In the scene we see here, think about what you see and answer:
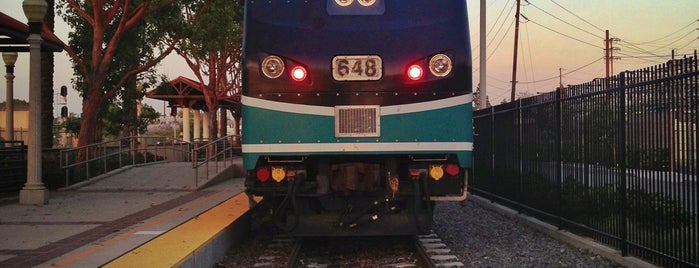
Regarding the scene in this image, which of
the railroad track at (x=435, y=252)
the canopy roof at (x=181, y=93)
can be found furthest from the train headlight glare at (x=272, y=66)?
the canopy roof at (x=181, y=93)

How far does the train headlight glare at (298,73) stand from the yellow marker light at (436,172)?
1770 mm

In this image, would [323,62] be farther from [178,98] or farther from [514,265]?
[178,98]

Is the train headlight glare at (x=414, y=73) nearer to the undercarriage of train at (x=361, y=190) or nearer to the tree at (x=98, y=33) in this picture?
the undercarriage of train at (x=361, y=190)

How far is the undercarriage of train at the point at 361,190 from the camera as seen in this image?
727cm

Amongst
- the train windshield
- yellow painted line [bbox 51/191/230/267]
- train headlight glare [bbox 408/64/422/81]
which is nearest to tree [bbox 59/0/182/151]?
yellow painted line [bbox 51/191/230/267]

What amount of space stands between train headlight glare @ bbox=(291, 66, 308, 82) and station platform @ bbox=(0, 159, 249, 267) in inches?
83.9

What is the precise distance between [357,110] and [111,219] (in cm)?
484

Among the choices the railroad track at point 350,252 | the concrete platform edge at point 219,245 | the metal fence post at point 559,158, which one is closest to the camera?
the concrete platform edge at point 219,245

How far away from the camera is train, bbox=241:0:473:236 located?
7.13 metres

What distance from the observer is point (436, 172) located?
24.1ft

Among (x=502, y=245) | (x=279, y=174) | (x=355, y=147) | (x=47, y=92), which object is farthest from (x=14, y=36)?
(x=502, y=245)

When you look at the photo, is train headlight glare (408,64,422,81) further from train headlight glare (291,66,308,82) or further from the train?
train headlight glare (291,66,308,82)

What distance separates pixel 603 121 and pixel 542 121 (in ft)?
7.03

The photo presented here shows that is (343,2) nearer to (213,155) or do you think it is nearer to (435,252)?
(435,252)
